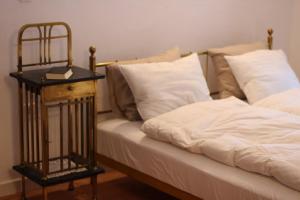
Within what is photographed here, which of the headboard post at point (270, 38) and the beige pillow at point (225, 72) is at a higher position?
the headboard post at point (270, 38)

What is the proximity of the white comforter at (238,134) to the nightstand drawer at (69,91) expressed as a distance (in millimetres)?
408

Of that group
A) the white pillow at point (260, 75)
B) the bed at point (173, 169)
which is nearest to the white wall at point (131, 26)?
the bed at point (173, 169)

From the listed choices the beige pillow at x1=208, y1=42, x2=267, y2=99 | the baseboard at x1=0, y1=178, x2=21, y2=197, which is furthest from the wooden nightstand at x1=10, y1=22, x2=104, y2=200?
the beige pillow at x1=208, y1=42, x2=267, y2=99

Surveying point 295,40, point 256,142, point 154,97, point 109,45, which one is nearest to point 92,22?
point 109,45

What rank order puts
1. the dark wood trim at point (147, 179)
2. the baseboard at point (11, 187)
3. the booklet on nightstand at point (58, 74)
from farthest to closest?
1. the baseboard at point (11, 187)
2. the booklet on nightstand at point (58, 74)
3. the dark wood trim at point (147, 179)

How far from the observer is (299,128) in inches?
137

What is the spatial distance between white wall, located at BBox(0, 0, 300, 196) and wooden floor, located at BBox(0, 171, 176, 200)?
0.30 meters

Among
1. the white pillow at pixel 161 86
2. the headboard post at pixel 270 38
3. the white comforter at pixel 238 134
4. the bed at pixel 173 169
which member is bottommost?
the bed at pixel 173 169

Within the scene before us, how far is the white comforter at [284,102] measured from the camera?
4035 millimetres

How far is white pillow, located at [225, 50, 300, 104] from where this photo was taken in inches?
172

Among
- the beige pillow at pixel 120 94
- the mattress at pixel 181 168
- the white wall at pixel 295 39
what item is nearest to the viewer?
the mattress at pixel 181 168

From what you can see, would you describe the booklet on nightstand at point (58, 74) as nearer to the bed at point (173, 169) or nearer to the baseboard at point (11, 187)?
the bed at point (173, 169)

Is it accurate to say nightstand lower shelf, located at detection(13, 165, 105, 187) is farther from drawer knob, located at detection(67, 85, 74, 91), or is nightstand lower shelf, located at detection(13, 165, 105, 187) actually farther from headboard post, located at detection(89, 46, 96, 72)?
headboard post, located at detection(89, 46, 96, 72)

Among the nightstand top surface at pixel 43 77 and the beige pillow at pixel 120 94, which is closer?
the nightstand top surface at pixel 43 77
